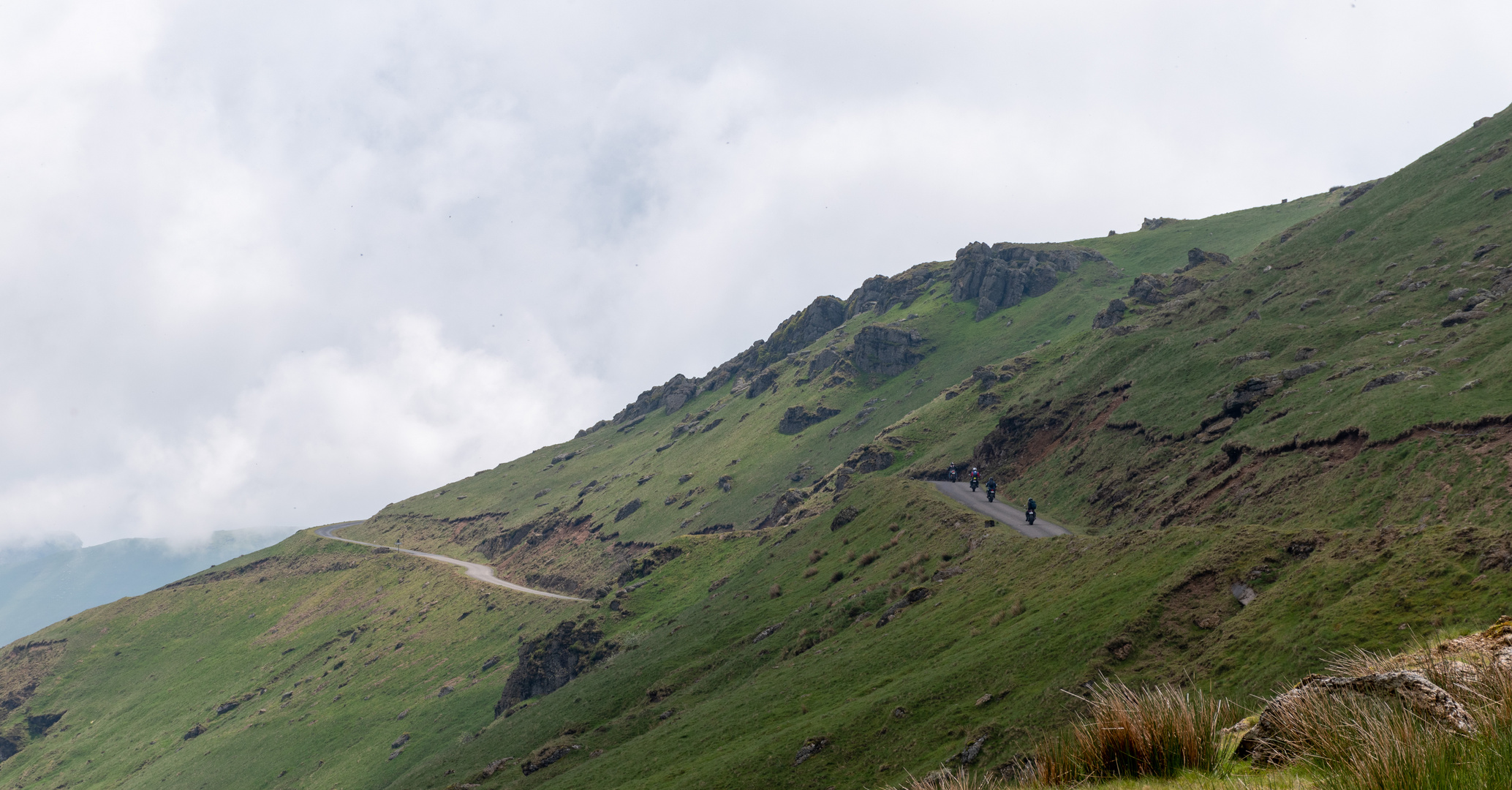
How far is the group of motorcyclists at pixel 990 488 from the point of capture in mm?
67125

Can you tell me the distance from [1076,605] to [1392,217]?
88.8m

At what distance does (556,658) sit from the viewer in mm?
98938

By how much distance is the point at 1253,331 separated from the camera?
7925cm

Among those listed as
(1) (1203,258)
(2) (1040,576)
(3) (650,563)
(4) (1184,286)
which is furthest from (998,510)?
(1) (1203,258)

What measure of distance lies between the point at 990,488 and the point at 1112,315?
74.8 meters

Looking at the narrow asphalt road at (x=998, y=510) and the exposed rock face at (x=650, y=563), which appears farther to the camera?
the exposed rock face at (x=650, y=563)

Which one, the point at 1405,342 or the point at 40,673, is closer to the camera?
the point at 1405,342

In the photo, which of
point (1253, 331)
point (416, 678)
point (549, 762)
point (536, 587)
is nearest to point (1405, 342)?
point (1253, 331)

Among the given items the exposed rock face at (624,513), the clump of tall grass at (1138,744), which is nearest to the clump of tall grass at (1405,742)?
the clump of tall grass at (1138,744)

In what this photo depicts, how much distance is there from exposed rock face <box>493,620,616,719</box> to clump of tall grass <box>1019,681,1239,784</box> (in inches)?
3537

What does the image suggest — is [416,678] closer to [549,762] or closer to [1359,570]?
[549,762]

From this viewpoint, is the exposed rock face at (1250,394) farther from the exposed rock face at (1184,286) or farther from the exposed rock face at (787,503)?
the exposed rock face at (787,503)

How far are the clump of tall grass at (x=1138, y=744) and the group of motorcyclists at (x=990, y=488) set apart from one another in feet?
192

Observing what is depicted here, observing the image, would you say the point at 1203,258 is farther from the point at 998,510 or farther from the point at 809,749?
the point at 809,749
